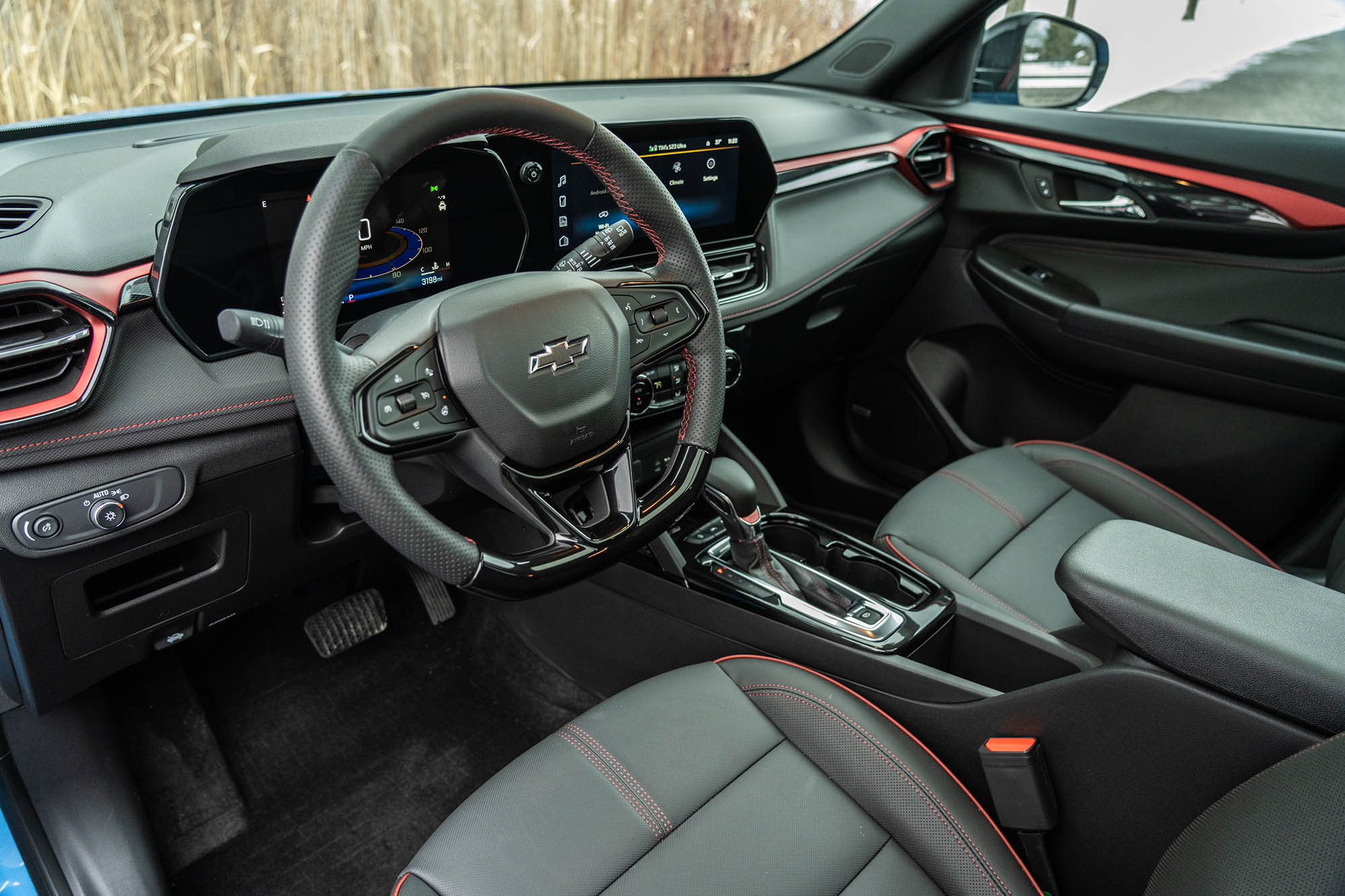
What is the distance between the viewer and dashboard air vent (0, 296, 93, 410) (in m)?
0.91

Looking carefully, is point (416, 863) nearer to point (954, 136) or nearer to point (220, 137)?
point (220, 137)

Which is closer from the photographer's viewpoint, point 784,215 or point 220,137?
point 220,137

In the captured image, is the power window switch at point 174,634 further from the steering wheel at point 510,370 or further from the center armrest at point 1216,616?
the center armrest at point 1216,616

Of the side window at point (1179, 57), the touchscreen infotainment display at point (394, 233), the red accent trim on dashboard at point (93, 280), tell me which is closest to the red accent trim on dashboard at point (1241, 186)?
the side window at point (1179, 57)

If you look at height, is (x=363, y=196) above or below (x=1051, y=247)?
above

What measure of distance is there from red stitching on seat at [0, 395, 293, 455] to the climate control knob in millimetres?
496

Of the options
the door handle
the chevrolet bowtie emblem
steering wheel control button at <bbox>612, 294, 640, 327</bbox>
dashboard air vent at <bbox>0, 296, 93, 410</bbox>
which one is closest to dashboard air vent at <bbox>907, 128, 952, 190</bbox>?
the door handle

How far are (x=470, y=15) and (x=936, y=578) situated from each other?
1.35 metres

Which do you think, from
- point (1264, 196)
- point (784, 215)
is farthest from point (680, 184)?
point (1264, 196)

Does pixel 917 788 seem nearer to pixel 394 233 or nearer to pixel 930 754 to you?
pixel 930 754

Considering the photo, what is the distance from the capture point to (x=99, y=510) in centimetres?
102

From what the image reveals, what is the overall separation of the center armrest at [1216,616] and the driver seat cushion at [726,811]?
272mm

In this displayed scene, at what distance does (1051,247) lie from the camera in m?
2.12

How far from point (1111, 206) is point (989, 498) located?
809 mm
